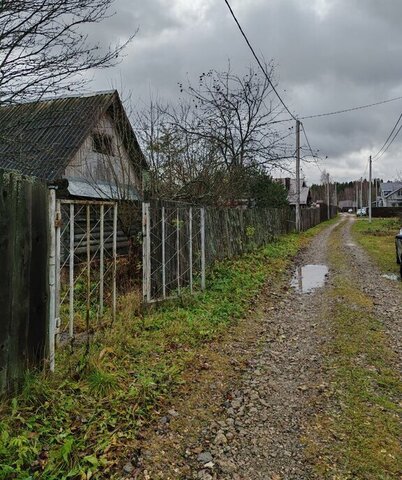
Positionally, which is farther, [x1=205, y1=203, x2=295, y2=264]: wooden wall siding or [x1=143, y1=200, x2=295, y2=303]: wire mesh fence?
[x1=205, y1=203, x2=295, y2=264]: wooden wall siding

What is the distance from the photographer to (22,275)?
305 centimetres

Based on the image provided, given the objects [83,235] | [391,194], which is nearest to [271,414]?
[83,235]

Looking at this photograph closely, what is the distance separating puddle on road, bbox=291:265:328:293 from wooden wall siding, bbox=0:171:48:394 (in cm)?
625

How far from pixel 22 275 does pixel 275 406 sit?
2.48 m

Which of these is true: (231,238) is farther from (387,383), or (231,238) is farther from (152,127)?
(387,383)

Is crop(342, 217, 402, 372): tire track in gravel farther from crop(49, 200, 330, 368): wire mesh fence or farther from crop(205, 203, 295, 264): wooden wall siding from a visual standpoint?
crop(205, 203, 295, 264): wooden wall siding

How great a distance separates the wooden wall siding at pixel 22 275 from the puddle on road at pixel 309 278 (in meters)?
6.25

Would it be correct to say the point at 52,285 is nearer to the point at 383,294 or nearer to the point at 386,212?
the point at 383,294

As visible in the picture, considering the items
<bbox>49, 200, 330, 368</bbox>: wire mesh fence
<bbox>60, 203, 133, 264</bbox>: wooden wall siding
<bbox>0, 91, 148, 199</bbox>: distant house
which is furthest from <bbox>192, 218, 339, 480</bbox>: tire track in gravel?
<bbox>0, 91, 148, 199</bbox>: distant house

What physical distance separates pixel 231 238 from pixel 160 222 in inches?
216

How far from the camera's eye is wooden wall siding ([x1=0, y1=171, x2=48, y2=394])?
9.43 ft

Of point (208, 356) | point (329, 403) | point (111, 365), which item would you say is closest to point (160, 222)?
point (208, 356)

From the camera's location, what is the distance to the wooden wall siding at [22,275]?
9.43 ft

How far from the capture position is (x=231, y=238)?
11.5 meters
